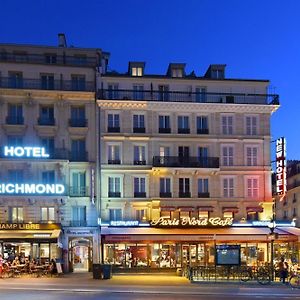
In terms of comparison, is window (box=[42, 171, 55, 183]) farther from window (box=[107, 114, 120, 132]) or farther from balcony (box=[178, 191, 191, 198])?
balcony (box=[178, 191, 191, 198])

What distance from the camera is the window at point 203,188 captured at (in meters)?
57.0

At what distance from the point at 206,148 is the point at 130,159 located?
7012mm

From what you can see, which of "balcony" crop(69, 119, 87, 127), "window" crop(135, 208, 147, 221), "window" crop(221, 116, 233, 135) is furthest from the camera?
"window" crop(221, 116, 233, 135)

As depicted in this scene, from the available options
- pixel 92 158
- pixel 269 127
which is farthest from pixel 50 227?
pixel 269 127

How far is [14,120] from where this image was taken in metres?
55.0

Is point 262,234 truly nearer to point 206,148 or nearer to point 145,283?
point 206,148

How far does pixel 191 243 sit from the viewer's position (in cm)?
5459

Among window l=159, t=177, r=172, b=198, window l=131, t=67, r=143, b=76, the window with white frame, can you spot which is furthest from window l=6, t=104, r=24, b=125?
window l=159, t=177, r=172, b=198

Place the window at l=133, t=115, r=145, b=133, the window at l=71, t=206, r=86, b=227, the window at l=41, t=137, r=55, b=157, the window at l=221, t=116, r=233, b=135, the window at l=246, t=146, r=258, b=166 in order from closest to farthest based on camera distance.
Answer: the window at l=71, t=206, r=86, b=227, the window at l=41, t=137, r=55, b=157, the window at l=133, t=115, r=145, b=133, the window at l=246, t=146, r=258, b=166, the window at l=221, t=116, r=233, b=135

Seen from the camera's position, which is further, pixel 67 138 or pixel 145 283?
pixel 67 138

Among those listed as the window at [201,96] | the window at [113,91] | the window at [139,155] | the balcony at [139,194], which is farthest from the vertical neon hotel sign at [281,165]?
the window at [113,91]

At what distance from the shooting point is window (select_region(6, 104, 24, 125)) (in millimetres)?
54938

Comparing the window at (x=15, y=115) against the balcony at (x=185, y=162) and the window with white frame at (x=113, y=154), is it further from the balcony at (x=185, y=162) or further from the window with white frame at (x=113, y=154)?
the balcony at (x=185, y=162)

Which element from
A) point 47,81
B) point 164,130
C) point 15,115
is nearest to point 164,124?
point 164,130
